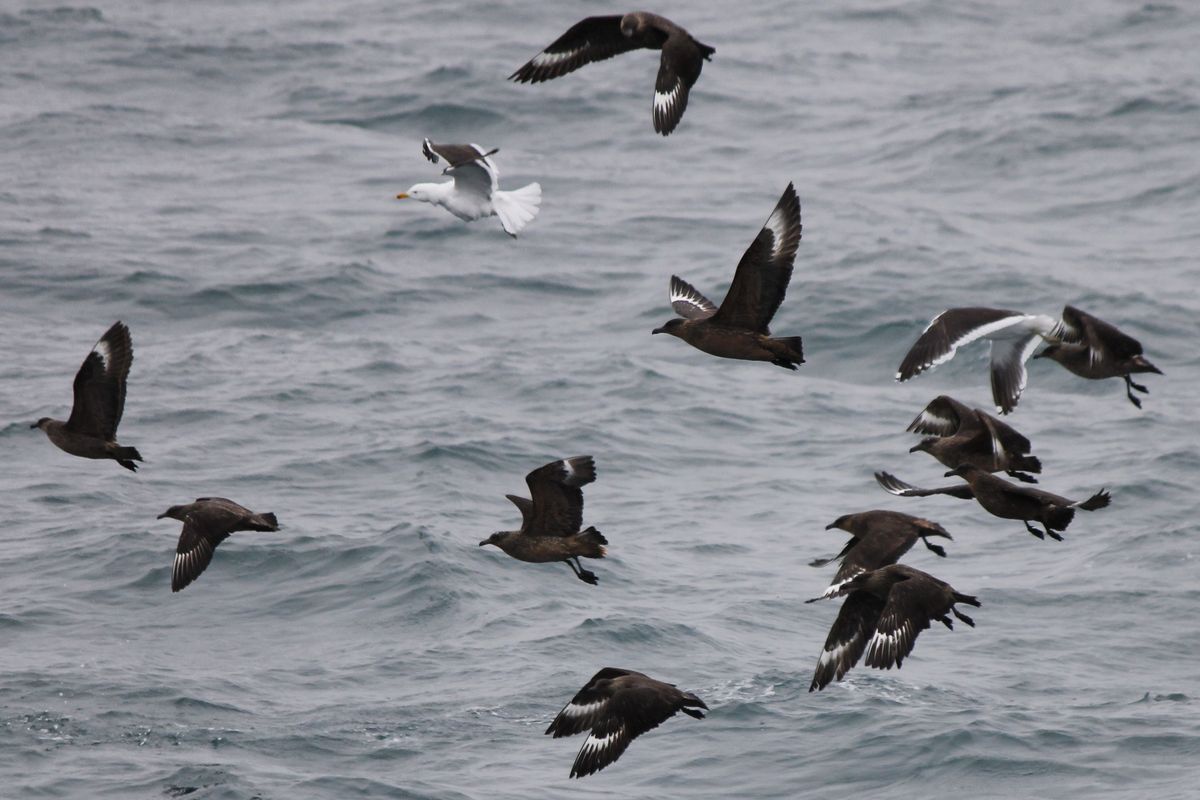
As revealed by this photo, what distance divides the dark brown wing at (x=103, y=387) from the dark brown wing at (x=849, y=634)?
442cm

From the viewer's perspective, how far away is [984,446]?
1053 cm

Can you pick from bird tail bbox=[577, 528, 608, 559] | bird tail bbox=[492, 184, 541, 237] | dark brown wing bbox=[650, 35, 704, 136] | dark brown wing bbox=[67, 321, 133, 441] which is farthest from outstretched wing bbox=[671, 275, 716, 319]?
dark brown wing bbox=[67, 321, 133, 441]

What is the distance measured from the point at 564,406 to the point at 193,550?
786cm

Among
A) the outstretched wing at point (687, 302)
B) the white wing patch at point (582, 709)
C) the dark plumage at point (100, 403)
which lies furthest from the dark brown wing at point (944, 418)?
the dark plumage at point (100, 403)

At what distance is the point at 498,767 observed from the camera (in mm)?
12641

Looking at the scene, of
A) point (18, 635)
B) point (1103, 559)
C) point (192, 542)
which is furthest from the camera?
point (1103, 559)

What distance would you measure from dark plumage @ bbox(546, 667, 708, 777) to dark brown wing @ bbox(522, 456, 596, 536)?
1.20 m

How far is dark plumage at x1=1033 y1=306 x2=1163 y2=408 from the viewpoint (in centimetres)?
1084

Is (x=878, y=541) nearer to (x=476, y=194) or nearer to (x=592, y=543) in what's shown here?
(x=592, y=543)

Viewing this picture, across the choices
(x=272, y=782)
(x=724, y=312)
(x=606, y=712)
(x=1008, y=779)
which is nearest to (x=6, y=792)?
(x=272, y=782)

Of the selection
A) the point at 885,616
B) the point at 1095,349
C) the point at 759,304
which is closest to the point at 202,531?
the point at 759,304

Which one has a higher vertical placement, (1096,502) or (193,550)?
(1096,502)

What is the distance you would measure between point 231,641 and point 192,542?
11.7ft

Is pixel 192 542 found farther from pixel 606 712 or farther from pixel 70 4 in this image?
pixel 70 4
